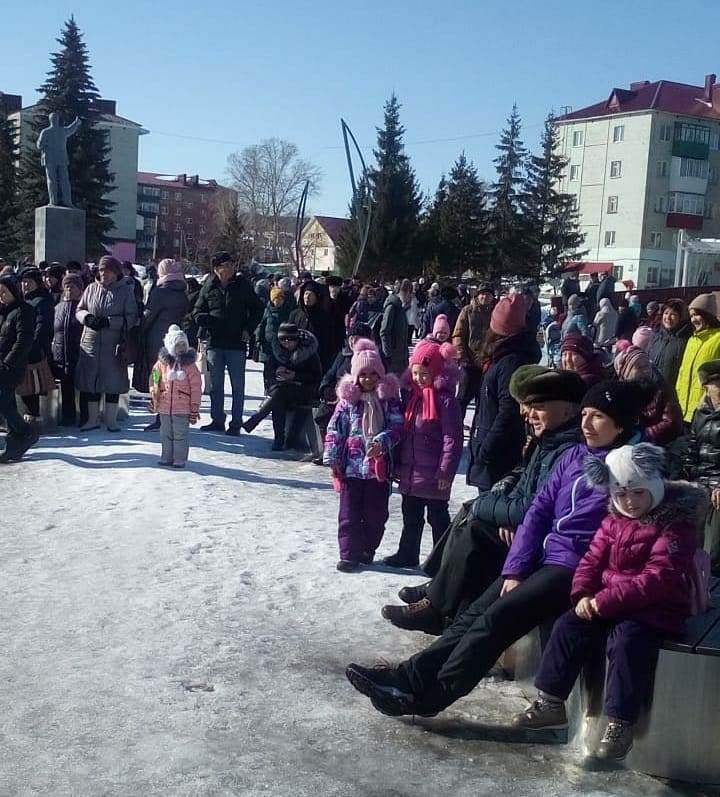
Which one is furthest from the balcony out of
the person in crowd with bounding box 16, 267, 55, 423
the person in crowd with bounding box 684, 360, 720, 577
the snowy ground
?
the person in crowd with bounding box 684, 360, 720, 577

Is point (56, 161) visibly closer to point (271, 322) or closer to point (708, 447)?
point (271, 322)

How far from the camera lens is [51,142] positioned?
21.5m

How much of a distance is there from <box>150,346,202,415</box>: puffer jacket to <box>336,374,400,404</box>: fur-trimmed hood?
2836 mm

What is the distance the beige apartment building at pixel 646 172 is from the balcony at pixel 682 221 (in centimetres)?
8

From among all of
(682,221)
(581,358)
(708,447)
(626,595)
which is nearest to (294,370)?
(581,358)

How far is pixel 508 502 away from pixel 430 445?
1.55 meters

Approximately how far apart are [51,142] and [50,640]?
1845cm

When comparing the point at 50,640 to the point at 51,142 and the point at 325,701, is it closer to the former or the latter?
the point at 325,701

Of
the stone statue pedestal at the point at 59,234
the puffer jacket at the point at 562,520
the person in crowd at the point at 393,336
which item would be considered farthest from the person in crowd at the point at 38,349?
the stone statue pedestal at the point at 59,234

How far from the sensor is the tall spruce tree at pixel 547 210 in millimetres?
56375

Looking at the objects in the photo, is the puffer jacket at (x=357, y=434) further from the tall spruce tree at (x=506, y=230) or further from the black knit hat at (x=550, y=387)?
the tall spruce tree at (x=506, y=230)

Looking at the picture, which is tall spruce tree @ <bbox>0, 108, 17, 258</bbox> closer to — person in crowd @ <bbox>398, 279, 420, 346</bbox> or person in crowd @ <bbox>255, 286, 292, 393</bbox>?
person in crowd @ <bbox>398, 279, 420, 346</bbox>

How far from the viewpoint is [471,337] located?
37.1 ft

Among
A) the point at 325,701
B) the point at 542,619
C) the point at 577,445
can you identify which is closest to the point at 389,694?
the point at 325,701
